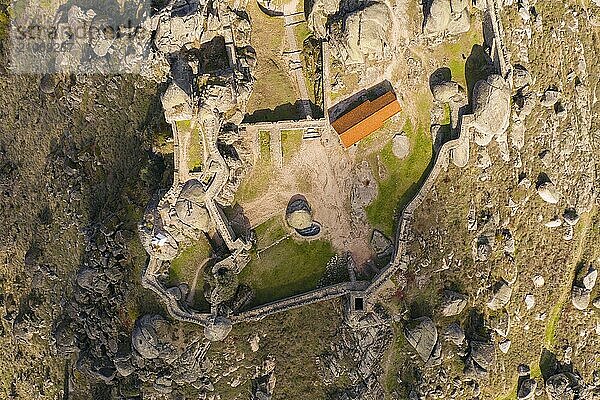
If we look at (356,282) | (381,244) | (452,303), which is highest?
(381,244)

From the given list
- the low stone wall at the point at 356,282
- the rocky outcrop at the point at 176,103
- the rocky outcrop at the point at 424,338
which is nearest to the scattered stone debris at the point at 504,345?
the rocky outcrop at the point at 424,338

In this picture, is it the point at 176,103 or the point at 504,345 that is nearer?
the point at 176,103

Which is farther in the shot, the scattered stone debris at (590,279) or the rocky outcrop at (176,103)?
the scattered stone debris at (590,279)

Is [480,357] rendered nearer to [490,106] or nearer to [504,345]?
[504,345]

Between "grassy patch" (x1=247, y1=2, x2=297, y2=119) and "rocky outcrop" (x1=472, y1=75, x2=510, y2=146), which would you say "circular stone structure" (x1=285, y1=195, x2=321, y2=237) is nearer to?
"grassy patch" (x1=247, y1=2, x2=297, y2=119)

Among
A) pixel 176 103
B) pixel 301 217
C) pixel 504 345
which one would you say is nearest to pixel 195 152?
pixel 176 103

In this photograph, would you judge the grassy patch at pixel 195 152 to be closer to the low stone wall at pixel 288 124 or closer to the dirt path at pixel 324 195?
the low stone wall at pixel 288 124

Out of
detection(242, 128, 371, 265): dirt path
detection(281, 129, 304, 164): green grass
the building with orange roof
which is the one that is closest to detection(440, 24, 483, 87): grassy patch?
the building with orange roof
